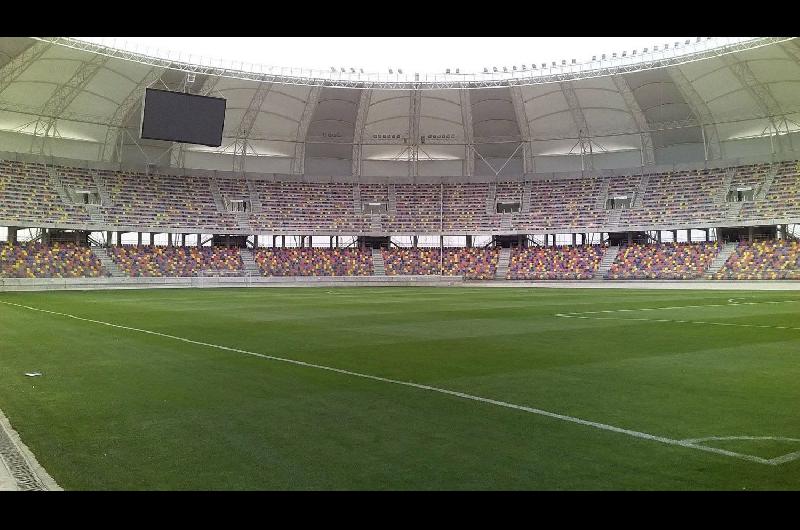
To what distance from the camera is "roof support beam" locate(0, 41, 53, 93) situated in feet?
159

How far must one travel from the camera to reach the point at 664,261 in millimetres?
65625

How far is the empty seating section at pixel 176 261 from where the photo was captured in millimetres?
64131

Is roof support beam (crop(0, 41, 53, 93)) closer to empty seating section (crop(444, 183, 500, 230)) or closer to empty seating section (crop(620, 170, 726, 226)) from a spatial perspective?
empty seating section (crop(444, 183, 500, 230))

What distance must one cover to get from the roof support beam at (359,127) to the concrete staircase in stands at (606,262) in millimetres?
29883

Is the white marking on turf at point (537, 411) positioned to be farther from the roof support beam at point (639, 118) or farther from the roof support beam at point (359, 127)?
the roof support beam at point (639, 118)

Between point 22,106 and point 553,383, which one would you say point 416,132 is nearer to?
point 22,106

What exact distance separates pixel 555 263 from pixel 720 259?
16374mm

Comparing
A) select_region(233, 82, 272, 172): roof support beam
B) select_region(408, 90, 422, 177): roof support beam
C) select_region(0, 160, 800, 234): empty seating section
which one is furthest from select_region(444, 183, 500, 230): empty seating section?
select_region(233, 82, 272, 172): roof support beam

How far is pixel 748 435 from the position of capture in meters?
7.86

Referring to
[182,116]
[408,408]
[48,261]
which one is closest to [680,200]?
[182,116]

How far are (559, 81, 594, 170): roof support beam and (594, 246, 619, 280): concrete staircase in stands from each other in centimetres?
1088

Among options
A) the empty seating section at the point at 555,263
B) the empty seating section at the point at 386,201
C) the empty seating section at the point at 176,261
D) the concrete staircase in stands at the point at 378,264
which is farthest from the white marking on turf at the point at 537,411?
the concrete staircase in stands at the point at 378,264
